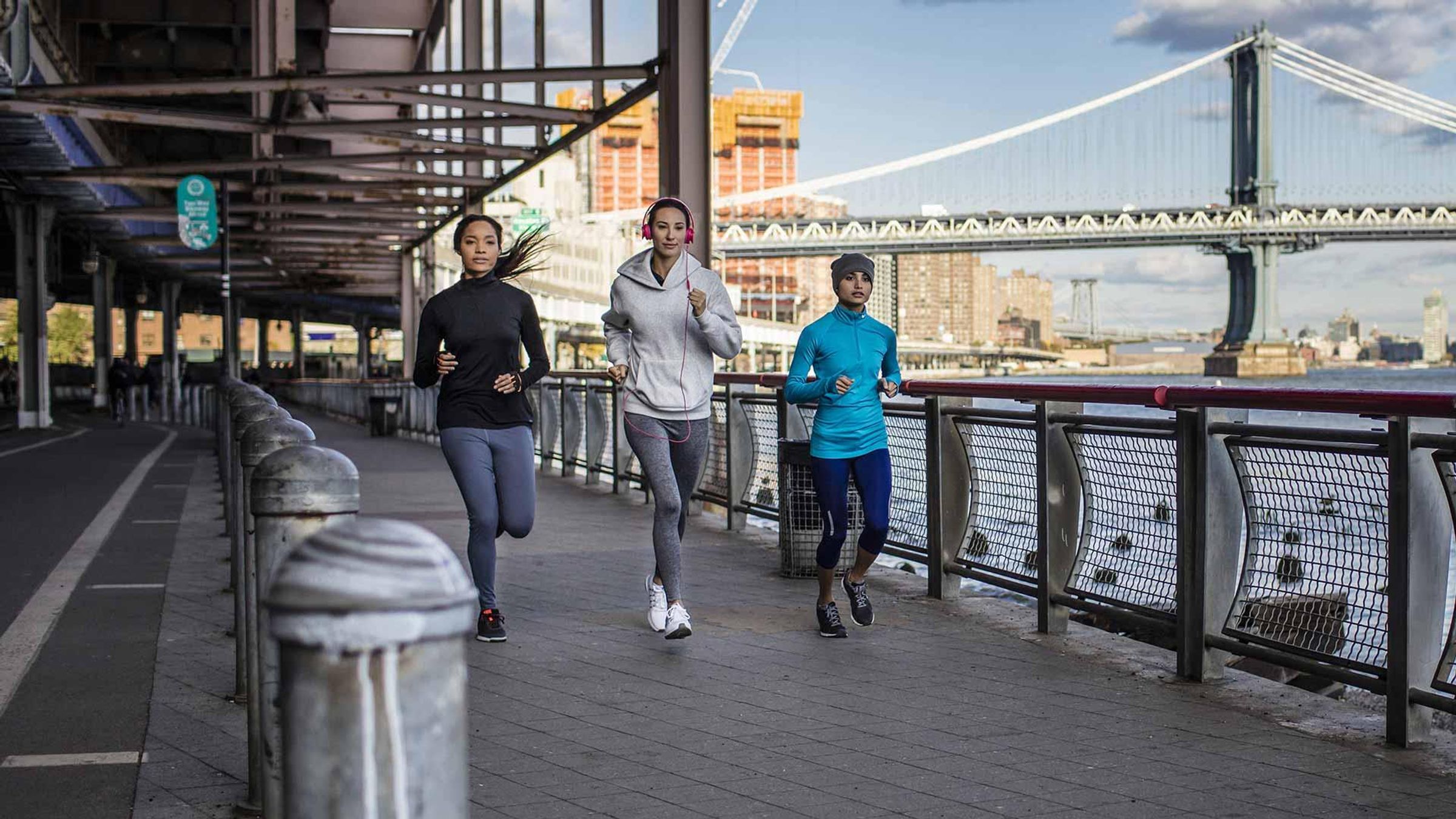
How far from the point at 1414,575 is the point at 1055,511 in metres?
2.28

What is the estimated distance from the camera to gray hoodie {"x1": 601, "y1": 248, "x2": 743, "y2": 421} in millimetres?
6676

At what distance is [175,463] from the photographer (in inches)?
791

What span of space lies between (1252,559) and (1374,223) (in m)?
70.7

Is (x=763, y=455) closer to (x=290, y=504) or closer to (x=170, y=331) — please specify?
(x=290, y=504)

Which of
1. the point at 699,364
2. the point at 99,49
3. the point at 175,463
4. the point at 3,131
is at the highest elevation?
the point at 99,49

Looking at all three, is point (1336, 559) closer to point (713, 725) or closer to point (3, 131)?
point (713, 725)

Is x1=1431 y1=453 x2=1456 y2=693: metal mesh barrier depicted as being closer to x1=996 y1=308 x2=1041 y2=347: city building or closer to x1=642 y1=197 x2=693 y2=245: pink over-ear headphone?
x1=642 y1=197 x2=693 y2=245: pink over-ear headphone

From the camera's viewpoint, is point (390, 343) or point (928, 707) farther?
point (390, 343)

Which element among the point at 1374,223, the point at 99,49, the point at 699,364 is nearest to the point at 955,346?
the point at 1374,223

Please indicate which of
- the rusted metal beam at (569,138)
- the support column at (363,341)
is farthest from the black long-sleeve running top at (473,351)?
the support column at (363,341)

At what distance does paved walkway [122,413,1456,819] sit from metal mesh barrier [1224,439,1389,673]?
250mm

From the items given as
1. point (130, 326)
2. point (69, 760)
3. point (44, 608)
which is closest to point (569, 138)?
point (44, 608)

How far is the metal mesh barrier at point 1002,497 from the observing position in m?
7.39

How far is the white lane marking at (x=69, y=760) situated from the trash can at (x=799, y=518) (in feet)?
14.5
